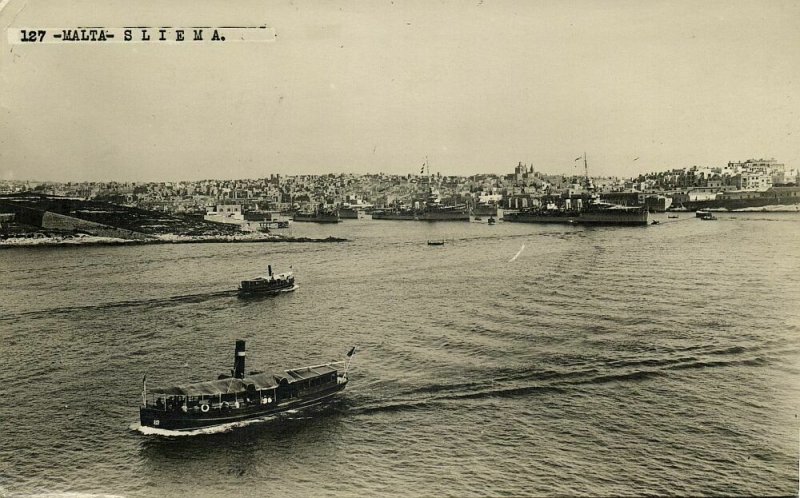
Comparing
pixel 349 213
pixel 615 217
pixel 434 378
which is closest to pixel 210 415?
pixel 434 378

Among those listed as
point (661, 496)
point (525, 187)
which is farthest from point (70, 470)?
point (525, 187)

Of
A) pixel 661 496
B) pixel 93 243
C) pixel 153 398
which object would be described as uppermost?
pixel 93 243

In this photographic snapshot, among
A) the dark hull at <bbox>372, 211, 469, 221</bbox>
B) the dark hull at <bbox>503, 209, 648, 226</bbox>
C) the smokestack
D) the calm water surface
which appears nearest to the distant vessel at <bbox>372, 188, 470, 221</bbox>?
the dark hull at <bbox>372, 211, 469, 221</bbox>

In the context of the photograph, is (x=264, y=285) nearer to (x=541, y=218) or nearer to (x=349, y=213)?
(x=541, y=218)

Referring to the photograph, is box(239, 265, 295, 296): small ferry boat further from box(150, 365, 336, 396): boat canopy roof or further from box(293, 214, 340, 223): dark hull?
box(293, 214, 340, 223): dark hull

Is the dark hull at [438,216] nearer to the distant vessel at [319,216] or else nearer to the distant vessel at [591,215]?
the distant vessel at [591,215]

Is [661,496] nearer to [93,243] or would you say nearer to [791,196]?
[93,243]
